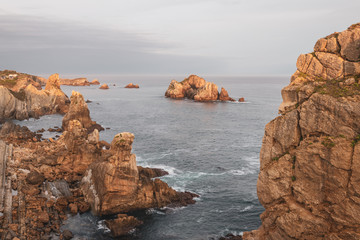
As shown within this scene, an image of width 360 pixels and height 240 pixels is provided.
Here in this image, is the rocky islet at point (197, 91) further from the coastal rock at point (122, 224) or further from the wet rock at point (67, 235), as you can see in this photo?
the wet rock at point (67, 235)

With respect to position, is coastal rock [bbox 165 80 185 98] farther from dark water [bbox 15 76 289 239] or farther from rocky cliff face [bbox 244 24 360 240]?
rocky cliff face [bbox 244 24 360 240]

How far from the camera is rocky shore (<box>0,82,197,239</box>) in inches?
1506

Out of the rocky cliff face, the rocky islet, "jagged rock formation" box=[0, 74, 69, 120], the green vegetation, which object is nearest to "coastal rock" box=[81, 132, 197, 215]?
the rocky cliff face

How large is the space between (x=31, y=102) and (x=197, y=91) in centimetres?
9493

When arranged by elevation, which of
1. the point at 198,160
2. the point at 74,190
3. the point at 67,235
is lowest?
the point at 67,235

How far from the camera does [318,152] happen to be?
23438 millimetres

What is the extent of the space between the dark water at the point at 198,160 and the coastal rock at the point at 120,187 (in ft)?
6.71

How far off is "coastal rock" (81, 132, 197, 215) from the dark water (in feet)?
6.71

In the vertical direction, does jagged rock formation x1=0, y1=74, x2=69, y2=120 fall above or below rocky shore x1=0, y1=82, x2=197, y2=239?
above

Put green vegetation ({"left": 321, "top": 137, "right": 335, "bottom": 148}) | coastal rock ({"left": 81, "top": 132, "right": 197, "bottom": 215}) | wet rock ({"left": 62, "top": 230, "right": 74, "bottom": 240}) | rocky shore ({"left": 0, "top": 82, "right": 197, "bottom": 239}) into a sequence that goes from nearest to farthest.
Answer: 1. green vegetation ({"left": 321, "top": 137, "right": 335, "bottom": 148})
2. wet rock ({"left": 62, "top": 230, "right": 74, "bottom": 240})
3. rocky shore ({"left": 0, "top": 82, "right": 197, "bottom": 239})
4. coastal rock ({"left": 81, "top": 132, "right": 197, "bottom": 215})

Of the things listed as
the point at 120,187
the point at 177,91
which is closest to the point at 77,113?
the point at 120,187

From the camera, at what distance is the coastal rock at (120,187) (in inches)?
1688

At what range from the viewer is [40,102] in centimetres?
12088

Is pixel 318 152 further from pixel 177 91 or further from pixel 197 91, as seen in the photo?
pixel 177 91
